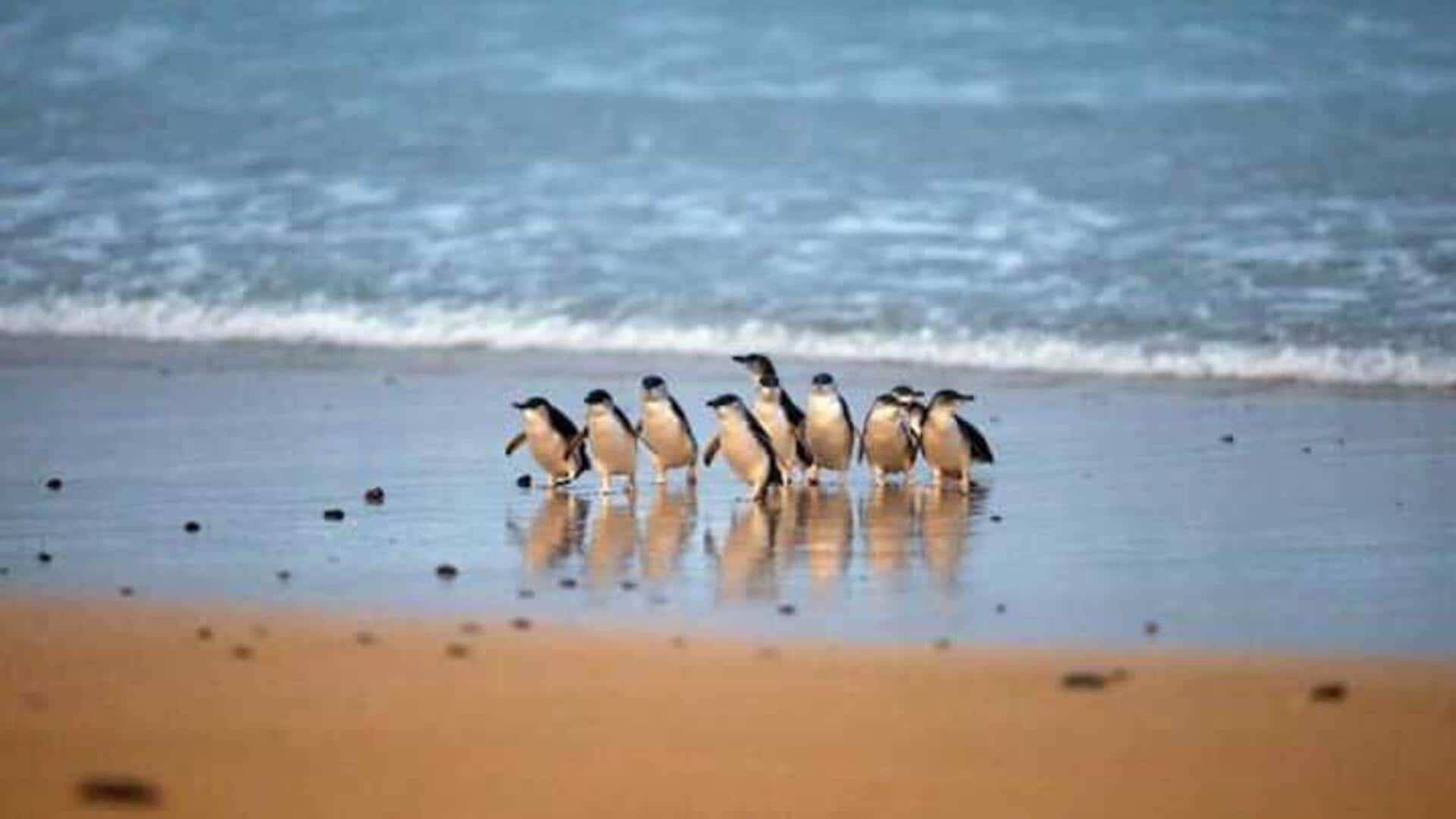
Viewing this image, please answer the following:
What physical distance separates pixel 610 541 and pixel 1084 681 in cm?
305

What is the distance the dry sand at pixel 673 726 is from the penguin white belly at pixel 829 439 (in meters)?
3.85

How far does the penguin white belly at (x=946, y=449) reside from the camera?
13.3 metres

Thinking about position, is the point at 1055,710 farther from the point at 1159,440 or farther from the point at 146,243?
the point at 146,243

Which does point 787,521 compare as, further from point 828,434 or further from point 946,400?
point 946,400

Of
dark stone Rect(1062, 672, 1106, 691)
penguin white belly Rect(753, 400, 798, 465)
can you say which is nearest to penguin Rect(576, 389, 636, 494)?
penguin white belly Rect(753, 400, 798, 465)

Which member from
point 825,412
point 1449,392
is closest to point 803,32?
point 1449,392

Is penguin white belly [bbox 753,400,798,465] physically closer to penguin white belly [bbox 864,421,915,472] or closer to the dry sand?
penguin white belly [bbox 864,421,915,472]

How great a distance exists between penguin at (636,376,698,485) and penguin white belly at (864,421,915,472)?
704 mm

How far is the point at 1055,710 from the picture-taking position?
28.9ft

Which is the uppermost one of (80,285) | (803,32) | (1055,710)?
(803,32)

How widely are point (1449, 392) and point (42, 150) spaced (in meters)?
11.9

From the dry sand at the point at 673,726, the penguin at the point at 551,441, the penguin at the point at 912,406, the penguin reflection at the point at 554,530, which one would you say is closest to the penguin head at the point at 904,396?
the penguin at the point at 912,406

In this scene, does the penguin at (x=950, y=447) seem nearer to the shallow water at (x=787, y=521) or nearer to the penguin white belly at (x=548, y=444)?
the shallow water at (x=787, y=521)

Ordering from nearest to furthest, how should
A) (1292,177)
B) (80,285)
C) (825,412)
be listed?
(825,412)
(80,285)
(1292,177)
